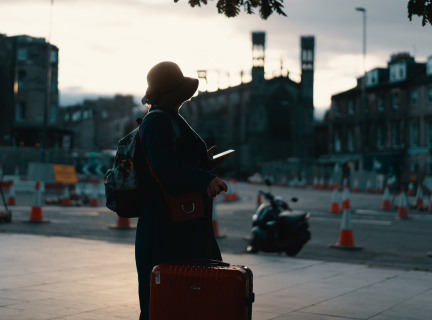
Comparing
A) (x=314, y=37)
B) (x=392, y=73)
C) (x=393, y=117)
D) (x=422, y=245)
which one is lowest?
(x=422, y=245)

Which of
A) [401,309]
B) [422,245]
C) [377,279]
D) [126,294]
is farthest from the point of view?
[422,245]

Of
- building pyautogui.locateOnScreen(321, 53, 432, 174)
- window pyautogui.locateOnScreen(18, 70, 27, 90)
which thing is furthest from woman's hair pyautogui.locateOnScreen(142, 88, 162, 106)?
window pyautogui.locateOnScreen(18, 70, 27, 90)

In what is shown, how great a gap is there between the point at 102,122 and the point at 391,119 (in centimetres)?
5727

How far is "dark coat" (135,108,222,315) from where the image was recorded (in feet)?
9.65

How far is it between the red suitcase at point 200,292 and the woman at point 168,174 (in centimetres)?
A: 24

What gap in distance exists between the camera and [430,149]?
43875mm

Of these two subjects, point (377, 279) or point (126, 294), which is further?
point (377, 279)

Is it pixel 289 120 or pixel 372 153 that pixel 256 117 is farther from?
pixel 372 153

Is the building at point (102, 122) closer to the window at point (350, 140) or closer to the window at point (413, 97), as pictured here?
the window at point (350, 140)

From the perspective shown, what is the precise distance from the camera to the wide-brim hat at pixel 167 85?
319 centimetres

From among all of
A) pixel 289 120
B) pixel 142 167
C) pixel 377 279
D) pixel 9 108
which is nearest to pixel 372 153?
pixel 289 120

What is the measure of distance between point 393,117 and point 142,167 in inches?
1891

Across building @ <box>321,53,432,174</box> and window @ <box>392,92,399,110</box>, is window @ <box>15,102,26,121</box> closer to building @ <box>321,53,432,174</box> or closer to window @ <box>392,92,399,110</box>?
building @ <box>321,53,432,174</box>

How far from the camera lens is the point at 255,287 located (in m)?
5.80
